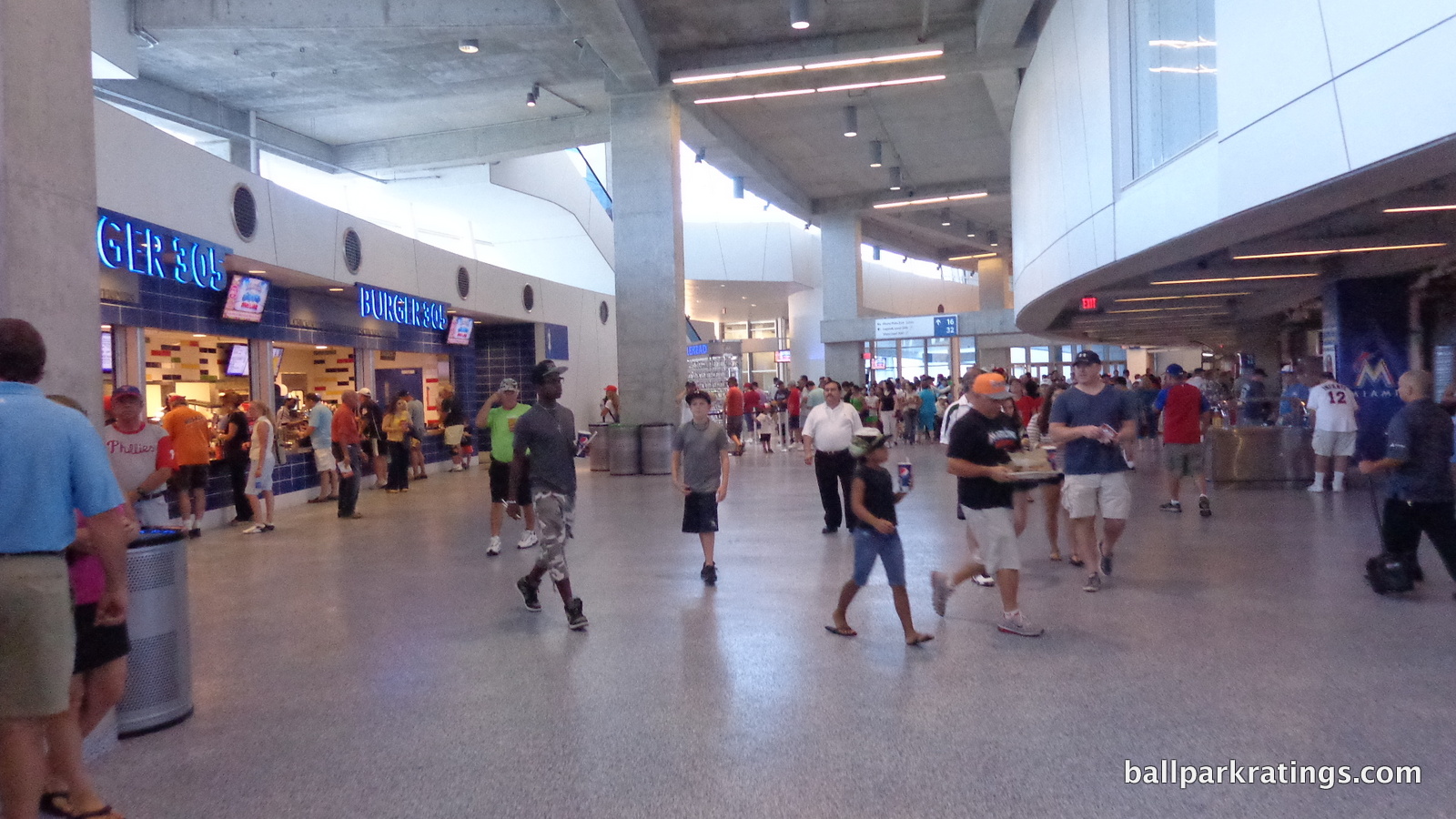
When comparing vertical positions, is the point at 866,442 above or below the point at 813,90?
below

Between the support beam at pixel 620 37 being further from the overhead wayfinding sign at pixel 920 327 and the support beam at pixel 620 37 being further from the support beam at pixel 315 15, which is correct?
the overhead wayfinding sign at pixel 920 327

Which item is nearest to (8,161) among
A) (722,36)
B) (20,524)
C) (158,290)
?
(20,524)

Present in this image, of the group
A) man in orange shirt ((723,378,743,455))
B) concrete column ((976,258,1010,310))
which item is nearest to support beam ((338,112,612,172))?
man in orange shirt ((723,378,743,455))

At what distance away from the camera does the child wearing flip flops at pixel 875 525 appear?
5.85 m

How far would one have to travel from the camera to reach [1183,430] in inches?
439

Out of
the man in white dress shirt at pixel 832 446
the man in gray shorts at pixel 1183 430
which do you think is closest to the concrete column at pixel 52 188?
the man in white dress shirt at pixel 832 446

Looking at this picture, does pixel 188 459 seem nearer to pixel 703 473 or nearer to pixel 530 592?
pixel 530 592

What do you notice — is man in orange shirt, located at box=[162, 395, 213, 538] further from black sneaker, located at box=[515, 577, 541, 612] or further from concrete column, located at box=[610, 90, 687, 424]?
concrete column, located at box=[610, 90, 687, 424]

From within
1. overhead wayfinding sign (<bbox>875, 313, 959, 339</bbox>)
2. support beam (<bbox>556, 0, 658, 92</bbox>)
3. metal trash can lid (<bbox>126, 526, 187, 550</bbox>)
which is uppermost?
support beam (<bbox>556, 0, 658, 92</bbox>)

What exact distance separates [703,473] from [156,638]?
4.14m

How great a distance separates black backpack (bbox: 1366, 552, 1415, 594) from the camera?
22.2ft

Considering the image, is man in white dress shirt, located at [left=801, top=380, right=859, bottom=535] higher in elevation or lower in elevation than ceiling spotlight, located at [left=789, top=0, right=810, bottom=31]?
lower

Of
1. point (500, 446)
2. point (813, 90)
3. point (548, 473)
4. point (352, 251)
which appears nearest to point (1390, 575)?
point (548, 473)

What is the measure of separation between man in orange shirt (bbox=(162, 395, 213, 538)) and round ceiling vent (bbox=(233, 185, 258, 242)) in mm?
2290
